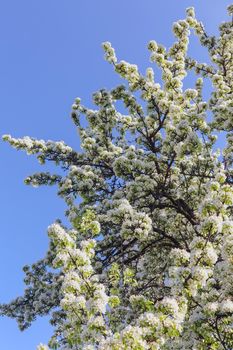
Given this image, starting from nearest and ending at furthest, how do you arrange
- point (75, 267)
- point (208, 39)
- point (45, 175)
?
point (75, 267), point (45, 175), point (208, 39)

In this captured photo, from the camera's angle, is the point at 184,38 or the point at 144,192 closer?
the point at 144,192

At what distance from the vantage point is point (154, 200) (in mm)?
17016

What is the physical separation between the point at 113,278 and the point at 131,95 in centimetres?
818

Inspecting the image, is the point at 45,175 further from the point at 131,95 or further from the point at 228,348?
the point at 228,348

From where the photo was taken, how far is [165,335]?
8.73 m

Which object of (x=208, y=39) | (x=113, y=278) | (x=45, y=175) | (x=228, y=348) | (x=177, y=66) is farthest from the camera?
(x=208, y=39)

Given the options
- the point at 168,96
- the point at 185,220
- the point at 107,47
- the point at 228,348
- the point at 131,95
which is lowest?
the point at 228,348

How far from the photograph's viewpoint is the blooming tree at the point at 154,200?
399 inches

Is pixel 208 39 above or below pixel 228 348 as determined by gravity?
above

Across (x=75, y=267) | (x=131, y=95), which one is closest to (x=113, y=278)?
(x=75, y=267)

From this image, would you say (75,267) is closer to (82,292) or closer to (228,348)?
(82,292)

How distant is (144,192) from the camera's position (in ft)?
53.2

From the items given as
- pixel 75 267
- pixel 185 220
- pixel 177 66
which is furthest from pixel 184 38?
pixel 75 267

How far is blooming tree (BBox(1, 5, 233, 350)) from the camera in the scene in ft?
33.3
